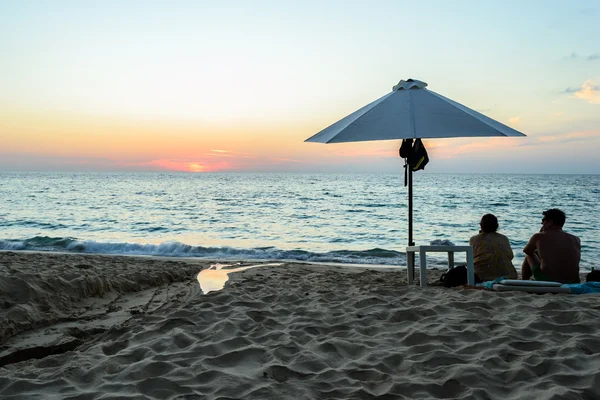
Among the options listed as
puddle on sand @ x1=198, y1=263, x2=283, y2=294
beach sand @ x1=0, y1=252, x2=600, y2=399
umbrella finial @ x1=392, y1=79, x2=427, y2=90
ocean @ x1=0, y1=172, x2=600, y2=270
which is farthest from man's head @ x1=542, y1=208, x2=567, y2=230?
ocean @ x1=0, y1=172, x2=600, y2=270

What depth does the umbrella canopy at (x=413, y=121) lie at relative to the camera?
519cm

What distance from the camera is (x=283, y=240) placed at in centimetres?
1417

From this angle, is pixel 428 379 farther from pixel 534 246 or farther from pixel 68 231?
pixel 68 231

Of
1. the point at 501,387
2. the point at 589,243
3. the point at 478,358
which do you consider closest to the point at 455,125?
the point at 478,358

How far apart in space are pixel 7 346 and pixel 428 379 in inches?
136

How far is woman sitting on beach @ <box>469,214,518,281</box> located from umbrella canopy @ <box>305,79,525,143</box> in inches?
46.4

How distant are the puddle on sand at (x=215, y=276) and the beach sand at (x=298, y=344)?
109 cm

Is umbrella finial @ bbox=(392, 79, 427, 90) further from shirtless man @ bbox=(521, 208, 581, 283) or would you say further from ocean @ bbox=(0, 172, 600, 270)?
ocean @ bbox=(0, 172, 600, 270)

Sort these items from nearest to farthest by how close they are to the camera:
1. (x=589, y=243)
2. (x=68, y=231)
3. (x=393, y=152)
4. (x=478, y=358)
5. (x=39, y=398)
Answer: (x=39, y=398) → (x=478, y=358) → (x=393, y=152) → (x=589, y=243) → (x=68, y=231)

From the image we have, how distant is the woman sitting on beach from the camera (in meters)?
5.71

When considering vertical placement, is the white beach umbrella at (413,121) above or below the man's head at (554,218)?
above

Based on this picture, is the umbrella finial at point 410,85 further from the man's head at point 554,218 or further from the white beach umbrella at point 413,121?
the man's head at point 554,218

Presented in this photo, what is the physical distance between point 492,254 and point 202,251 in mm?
7993

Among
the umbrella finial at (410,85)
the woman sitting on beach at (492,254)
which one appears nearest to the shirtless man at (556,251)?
the woman sitting on beach at (492,254)
